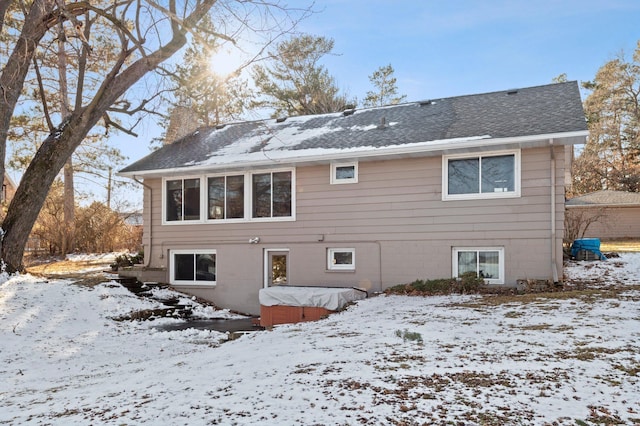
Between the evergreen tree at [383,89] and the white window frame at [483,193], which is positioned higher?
the evergreen tree at [383,89]

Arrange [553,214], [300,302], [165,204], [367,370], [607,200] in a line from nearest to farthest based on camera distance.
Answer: [367,370] < [553,214] < [300,302] < [165,204] < [607,200]

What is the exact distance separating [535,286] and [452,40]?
8807 mm

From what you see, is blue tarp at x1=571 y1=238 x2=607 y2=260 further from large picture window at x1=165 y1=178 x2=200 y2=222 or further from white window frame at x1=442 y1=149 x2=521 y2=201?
large picture window at x1=165 y1=178 x2=200 y2=222

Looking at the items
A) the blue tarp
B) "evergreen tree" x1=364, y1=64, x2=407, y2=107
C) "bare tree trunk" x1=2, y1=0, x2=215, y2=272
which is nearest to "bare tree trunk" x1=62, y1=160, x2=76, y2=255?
"bare tree trunk" x1=2, y1=0, x2=215, y2=272

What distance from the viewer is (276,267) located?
12898 mm

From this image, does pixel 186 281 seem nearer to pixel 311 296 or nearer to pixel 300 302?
pixel 300 302

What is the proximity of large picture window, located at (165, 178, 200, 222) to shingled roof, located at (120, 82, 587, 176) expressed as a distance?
1.95 feet

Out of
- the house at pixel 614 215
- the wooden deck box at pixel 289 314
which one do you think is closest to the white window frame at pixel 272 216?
the wooden deck box at pixel 289 314

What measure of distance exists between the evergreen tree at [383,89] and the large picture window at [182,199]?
18320mm

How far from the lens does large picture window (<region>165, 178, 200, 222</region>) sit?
1352 centimetres

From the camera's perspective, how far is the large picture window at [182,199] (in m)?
13.5

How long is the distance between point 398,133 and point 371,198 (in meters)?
1.84

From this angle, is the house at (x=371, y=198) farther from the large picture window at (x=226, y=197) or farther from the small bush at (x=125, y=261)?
the small bush at (x=125, y=261)

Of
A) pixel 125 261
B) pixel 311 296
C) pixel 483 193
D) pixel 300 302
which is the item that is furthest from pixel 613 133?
pixel 125 261
